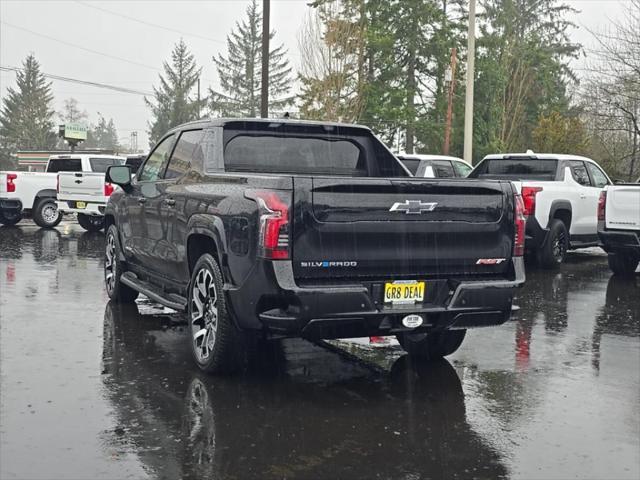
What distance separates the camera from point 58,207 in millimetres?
18016

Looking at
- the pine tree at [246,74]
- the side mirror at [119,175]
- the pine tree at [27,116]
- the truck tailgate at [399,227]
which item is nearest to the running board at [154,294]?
the side mirror at [119,175]

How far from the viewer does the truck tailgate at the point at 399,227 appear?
16.7ft

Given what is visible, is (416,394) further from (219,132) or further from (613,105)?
(613,105)

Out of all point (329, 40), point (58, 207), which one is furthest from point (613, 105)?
point (58, 207)

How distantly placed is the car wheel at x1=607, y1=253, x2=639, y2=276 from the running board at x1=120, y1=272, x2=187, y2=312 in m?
8.02

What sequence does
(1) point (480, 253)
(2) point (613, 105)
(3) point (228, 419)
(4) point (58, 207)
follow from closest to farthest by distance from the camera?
(3) point (228, 419)
(1) point (480, 253)
(4) point (58, 207)
(2) point (613, 105)

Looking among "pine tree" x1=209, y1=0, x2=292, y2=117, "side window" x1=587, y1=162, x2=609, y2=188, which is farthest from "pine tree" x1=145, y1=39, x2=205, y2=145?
"side window" x1=587, y1=162, x2=609, y2=188

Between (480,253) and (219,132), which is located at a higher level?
(219,132)

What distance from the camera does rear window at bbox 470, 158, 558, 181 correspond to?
13457mm

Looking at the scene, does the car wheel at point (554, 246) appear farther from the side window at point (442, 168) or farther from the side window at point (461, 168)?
the side window at point (461, 168)

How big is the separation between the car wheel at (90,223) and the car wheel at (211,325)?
13674 millimetres

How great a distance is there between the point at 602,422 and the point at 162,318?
4.59 meters

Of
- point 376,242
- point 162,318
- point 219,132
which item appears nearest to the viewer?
point 376,242

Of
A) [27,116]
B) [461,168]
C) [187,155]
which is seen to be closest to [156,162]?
[187,155]
